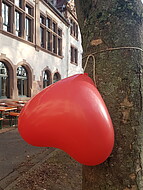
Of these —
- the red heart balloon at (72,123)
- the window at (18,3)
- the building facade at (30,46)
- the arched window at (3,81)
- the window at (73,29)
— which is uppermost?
the window at (73,29)

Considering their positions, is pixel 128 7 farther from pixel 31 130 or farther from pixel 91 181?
pixel 91 181

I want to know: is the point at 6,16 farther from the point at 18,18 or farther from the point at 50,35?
the point at 50,35

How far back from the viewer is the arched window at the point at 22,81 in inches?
413

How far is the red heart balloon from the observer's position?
0.85 metres

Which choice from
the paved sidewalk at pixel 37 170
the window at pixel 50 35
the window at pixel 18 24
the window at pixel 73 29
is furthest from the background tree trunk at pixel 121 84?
the window at pixel 73 29

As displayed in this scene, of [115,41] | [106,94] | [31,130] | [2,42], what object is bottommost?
[31,130]

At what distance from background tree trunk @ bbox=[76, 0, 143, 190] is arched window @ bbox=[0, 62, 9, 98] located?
9128 mm

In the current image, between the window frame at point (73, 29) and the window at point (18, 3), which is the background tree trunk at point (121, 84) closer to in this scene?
the window at point (18, 3)

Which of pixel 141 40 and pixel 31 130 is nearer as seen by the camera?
pixel 31 130

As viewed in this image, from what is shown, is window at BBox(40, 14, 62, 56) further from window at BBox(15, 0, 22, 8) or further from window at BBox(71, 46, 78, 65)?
window at BBox(71, 46, 78, 65)

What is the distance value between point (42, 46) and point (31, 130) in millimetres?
13008

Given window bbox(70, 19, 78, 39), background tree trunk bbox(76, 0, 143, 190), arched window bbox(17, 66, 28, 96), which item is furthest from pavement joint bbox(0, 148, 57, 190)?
window bbox(70, 19, 78, 39)

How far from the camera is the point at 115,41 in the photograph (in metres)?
1.12

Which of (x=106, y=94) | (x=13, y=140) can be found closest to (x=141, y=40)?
(x=106, y=94)
